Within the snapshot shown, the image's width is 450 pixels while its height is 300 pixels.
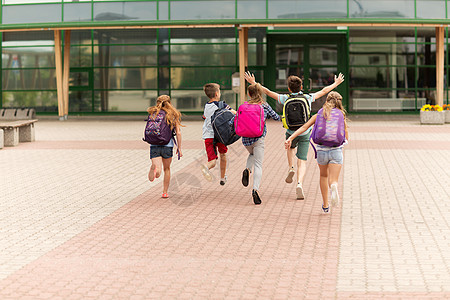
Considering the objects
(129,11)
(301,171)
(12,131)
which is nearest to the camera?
(301,171)

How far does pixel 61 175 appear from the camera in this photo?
13.4 meters

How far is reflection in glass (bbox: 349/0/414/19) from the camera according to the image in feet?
98.2

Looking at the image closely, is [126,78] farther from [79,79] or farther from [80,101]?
[80,101]

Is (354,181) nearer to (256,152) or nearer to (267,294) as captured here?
(256,152)

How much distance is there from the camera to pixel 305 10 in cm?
3003

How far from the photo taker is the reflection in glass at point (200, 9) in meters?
30.2

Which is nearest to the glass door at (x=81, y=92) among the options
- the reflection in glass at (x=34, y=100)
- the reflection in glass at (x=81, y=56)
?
the reflection in glass at (x=81, y=56)

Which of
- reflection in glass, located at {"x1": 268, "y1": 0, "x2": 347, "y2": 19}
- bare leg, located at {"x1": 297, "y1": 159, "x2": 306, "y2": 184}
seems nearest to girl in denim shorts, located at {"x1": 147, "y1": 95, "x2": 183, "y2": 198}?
bare leg, located at {"x1": 297, "y1": 159, "x2": 306, "y2": 184}

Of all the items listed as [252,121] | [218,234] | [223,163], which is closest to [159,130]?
[252,121]

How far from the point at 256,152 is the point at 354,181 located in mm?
2624

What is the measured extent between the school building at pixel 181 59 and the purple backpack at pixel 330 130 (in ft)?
70.2

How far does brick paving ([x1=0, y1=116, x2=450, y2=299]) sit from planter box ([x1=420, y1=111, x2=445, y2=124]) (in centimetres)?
1167

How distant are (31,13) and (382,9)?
538 inches

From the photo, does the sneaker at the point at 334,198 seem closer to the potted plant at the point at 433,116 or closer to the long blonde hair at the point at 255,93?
the long blonde hair at the point at 255,93
